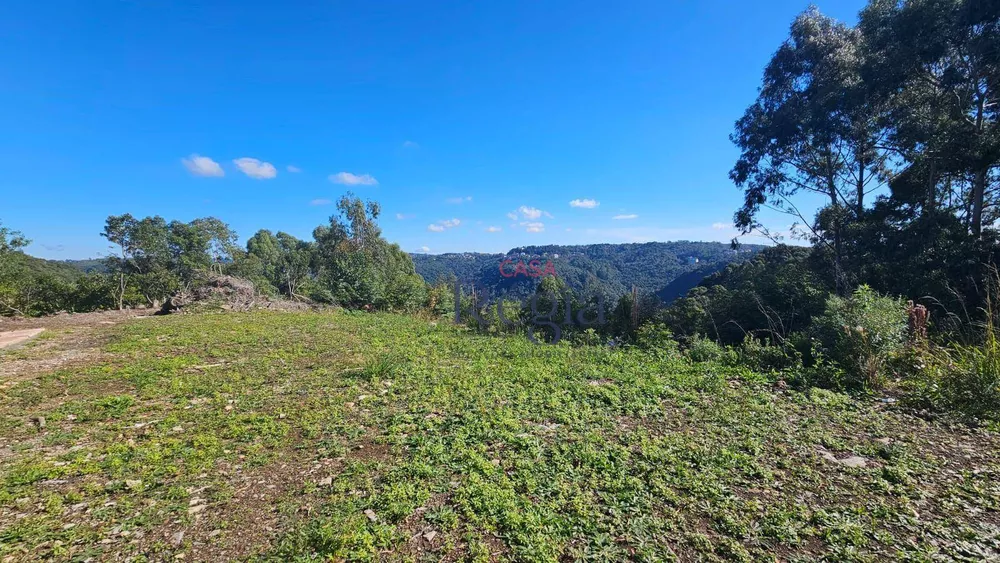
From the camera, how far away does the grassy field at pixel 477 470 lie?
1697 millimetres

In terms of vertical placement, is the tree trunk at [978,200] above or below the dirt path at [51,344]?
above


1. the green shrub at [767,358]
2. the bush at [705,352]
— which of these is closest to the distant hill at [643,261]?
the bush at [705,352]

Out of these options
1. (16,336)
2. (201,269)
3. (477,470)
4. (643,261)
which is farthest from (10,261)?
(643,261)

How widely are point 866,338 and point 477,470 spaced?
4330mm

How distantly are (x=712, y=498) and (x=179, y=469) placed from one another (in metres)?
3.26

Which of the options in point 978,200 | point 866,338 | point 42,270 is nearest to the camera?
point 866,338

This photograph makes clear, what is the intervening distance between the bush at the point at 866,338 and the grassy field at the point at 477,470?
0.53 meters

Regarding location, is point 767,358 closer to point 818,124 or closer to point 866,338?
point 866,338

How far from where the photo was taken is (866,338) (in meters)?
3.76

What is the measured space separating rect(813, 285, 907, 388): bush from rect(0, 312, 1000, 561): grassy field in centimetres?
53

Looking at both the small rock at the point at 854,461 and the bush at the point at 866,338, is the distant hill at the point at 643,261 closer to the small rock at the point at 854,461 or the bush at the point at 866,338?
the bush at the point at 866,338

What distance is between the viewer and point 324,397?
3.60 metres

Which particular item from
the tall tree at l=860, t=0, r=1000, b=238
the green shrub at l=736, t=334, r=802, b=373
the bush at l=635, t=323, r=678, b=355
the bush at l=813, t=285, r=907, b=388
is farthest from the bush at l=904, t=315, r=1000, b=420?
the tall tree at l=860, t=0, r=1000, b=238

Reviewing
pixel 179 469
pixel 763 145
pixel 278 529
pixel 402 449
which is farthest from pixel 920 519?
pixel 763 145
